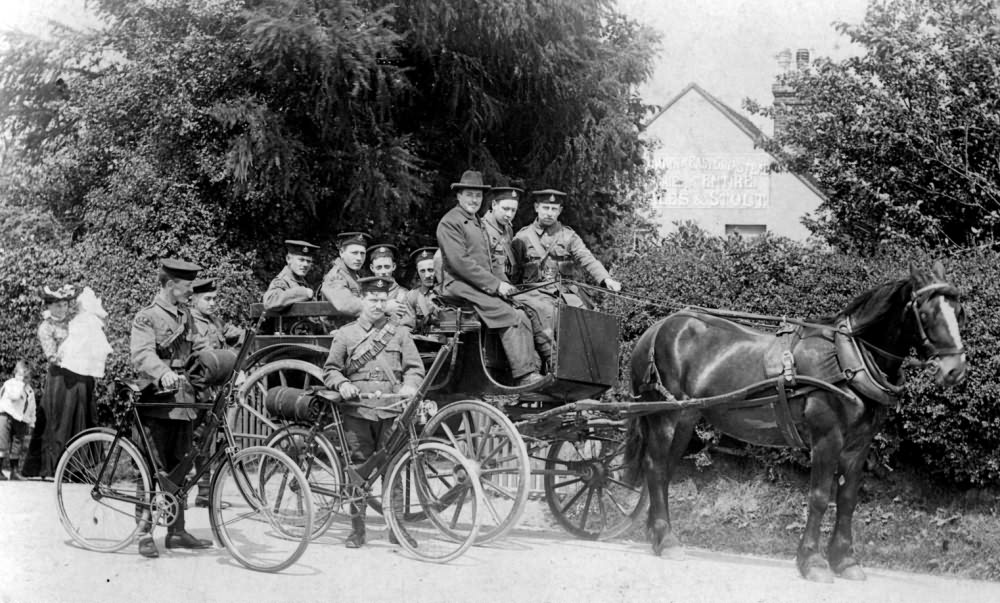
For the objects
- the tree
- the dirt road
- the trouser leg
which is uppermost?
the tree

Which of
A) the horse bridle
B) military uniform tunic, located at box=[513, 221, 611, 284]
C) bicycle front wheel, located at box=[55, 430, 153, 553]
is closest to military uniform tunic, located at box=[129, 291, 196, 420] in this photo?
bicycle front wheel, located at box=[55, 430, 153, 553]

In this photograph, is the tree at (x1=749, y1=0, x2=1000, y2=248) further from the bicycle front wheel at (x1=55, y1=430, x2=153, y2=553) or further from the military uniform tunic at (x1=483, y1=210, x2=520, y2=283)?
the bicycle front wheel at (x1=55, y1=430, x2=153, y2=553)

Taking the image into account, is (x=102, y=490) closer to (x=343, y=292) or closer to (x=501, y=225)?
(x=343, y=292)

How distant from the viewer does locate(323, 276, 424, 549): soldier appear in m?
7.29

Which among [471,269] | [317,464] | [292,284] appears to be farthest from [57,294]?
[471,269]

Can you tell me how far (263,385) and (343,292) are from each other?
47.9 inches

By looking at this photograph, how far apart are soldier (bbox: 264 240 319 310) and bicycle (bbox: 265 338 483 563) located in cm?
168

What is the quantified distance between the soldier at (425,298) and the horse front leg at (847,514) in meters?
3.14

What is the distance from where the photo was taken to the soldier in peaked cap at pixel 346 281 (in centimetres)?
857

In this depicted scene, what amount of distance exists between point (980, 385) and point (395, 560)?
461 centimetres

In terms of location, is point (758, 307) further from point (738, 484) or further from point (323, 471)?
point (323, 471)

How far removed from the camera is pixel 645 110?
1722 centimetres

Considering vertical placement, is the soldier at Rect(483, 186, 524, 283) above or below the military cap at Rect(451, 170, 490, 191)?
below

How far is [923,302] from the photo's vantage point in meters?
6.40
